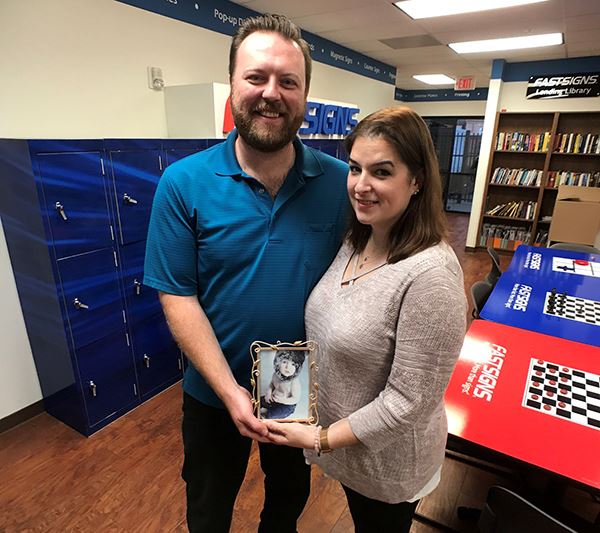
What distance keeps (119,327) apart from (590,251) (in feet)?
13.5

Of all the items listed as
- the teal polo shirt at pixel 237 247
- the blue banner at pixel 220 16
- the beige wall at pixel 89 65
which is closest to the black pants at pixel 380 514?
the teal polo shirt at pixel 237 247

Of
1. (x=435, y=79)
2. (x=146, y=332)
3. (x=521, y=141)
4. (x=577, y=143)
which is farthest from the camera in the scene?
(x=435, y=79)

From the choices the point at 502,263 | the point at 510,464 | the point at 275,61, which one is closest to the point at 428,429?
the point at 510,464

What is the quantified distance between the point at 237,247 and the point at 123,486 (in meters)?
1.81

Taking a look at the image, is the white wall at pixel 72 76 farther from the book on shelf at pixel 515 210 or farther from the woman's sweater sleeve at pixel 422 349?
the book on shelf at pixel 515 210

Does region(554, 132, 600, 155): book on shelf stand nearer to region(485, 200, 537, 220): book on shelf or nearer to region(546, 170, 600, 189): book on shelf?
region(546, 170, 600, 189): book on shelf

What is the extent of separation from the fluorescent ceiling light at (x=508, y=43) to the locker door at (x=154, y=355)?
16.7 feet

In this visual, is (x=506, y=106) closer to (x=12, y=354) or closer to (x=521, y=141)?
(x=521, y=141)

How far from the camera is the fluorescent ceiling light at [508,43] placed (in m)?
4.88

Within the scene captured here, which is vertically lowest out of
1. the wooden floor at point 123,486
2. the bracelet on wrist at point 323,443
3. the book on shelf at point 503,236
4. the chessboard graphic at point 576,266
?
the wooden floor at point 123,486

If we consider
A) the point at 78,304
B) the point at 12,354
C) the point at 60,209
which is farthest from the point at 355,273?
the point at 12,354

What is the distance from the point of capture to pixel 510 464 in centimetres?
131

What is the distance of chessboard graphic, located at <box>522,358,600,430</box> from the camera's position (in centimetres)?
149

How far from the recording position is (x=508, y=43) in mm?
5180
